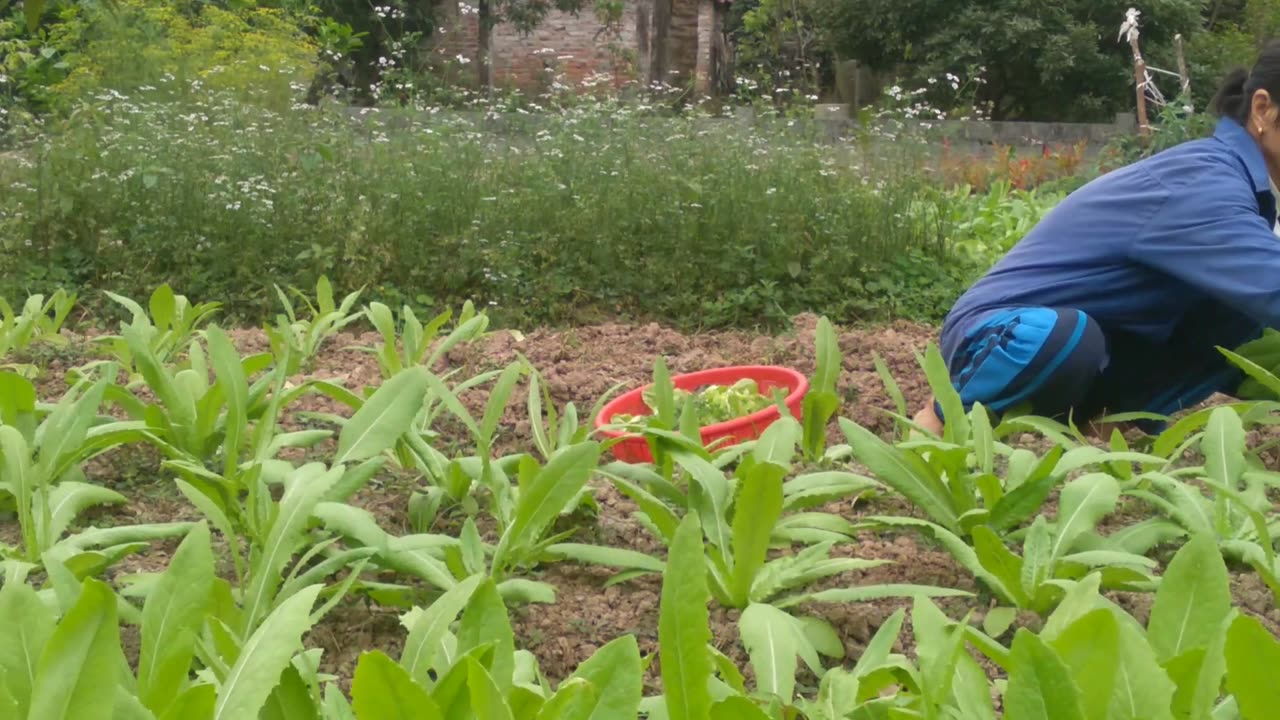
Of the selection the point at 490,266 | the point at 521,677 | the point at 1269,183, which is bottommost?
the point at 490,266

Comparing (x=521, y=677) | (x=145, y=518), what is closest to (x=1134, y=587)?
(x=521, y=677)

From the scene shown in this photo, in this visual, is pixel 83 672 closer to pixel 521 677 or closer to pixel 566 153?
pixel 521 677

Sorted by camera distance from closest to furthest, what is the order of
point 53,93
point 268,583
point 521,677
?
point 521,677 < point 268,583 < point 53,93

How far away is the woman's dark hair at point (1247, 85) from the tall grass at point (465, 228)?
7.47 feet

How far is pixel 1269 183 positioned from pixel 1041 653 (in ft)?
8.23

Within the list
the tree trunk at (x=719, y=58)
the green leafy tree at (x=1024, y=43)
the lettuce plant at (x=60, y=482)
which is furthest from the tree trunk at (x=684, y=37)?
the lettuce plant at (x=60, y=482)

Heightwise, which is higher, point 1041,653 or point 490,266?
point 1041,653

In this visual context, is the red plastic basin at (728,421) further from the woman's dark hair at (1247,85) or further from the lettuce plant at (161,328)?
the woman's dark hair at (1247,85)

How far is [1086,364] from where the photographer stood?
9.91 ft

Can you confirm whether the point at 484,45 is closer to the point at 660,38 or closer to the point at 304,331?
the point at 660,38

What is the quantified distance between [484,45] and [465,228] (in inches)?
473

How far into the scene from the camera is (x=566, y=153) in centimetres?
613

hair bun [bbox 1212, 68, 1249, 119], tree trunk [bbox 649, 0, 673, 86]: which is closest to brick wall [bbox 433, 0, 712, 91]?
tree trunk [bbox 649, 0, 673, 86]

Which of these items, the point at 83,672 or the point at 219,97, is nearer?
the point at 83,672
